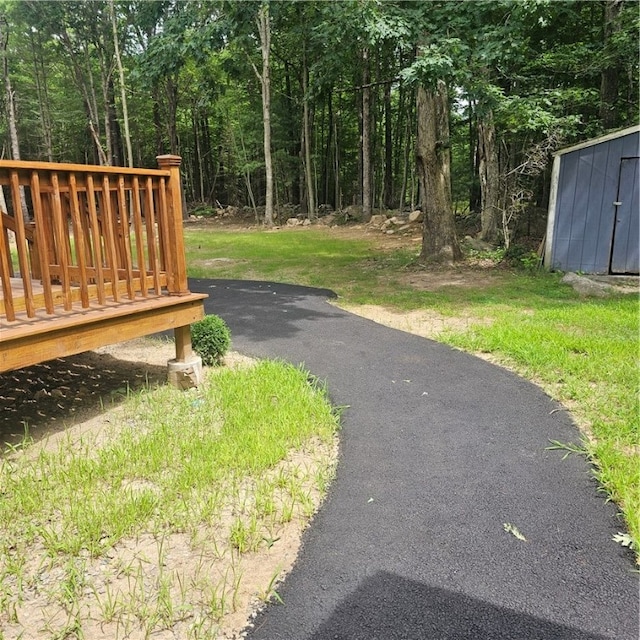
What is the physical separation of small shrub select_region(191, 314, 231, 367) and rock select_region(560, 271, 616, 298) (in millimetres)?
5357

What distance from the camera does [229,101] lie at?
23.9m

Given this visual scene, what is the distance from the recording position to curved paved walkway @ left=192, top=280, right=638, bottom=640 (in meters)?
1.70

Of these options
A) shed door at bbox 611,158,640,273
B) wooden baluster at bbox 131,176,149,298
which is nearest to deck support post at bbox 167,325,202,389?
wooden baluster at bbox 131,176,149,298

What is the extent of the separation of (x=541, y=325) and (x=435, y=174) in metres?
4.79

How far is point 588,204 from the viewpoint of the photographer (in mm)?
8492

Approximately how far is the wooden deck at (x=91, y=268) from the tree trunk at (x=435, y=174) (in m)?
6.62

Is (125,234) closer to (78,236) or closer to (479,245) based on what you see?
(78,236)

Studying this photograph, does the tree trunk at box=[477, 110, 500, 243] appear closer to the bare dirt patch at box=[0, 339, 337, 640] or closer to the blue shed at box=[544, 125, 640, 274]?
the blue shed at box=[544, 125, 640, 274]

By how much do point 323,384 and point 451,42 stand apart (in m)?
4.99

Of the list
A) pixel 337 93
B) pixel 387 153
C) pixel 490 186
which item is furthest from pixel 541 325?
pixel 337 93

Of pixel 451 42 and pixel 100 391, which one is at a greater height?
pixel 451 42

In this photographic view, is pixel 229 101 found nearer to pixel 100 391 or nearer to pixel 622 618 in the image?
Answer: pixel 100 391

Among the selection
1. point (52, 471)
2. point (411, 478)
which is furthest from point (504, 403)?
point (52, 471)

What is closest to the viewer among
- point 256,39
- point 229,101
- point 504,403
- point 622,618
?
point 622,618
